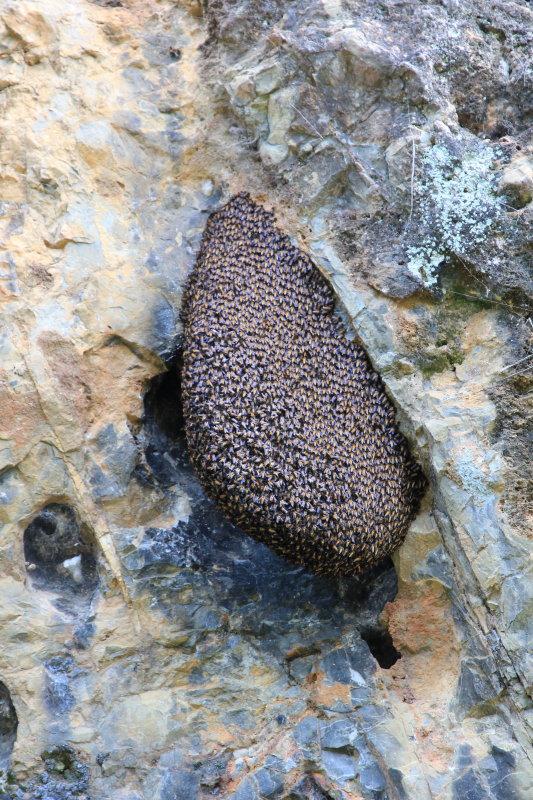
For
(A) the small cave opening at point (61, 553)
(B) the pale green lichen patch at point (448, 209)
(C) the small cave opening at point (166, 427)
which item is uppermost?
(B) the pale green lichen patch at point (448, 209)

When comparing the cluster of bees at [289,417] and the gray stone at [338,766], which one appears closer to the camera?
the cluster of bees at [289,417]

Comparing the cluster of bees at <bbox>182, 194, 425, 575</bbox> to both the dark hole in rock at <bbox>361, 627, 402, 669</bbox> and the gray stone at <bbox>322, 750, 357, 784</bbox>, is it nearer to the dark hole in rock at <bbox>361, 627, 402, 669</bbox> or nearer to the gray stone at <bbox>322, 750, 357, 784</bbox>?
the dark hole in rock at <bbox>361, 627, 402, 669</bbox>

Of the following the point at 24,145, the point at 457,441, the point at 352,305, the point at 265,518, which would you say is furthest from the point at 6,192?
the point at 457,441

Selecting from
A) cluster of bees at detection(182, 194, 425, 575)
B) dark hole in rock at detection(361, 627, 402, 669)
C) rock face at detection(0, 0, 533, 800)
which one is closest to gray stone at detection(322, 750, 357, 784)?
rock face at detection(0, 0, 533, 800)

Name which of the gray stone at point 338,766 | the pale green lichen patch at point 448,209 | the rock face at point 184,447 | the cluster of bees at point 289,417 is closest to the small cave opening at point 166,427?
the rock face at point 184,447

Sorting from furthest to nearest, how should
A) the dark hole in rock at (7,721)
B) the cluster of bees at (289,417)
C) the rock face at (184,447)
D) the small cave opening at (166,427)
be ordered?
1. the small cave opening at (166,427)
2. the dark hole in rock at (7,721)
3. the rock face at (184,447)
4. the cluster of bees at (289,417)

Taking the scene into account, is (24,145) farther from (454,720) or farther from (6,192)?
(454,720)

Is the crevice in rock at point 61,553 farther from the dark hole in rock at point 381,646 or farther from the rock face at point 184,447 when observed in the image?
the dark hole in rock at point 381,646
